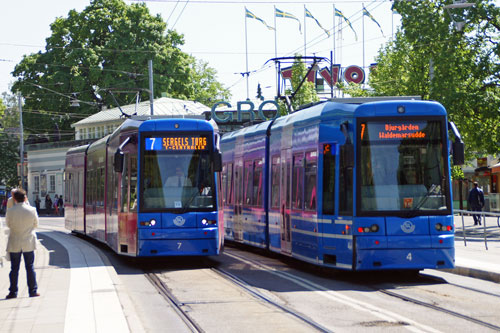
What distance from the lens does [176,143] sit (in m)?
17.8

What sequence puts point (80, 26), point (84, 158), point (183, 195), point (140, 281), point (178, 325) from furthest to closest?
1. point (80, 26)
2. point (84, 158)
3. point (183, 195)
4. point (140, 281)
5. point (178, 325)

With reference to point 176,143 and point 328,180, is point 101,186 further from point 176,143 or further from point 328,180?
point 328,180

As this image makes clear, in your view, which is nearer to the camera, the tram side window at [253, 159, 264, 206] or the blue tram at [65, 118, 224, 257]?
the blue tram at [65, 118, 224, 257]

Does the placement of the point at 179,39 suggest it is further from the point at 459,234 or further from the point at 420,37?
the point at 459,234

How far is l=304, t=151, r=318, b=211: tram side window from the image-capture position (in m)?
15.8

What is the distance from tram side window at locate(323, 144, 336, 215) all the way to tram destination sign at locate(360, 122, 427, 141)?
72 centimetres

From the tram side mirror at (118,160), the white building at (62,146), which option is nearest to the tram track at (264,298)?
the tram side mirror at (118,160)

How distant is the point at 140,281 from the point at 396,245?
4.67m

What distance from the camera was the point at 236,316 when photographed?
36.2ft


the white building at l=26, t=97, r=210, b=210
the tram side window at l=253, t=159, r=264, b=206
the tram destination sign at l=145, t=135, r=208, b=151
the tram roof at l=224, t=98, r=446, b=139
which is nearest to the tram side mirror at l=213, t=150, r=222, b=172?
the tram destination sign at l=145, t=135, r=208, b=151

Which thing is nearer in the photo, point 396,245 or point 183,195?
point 396,245

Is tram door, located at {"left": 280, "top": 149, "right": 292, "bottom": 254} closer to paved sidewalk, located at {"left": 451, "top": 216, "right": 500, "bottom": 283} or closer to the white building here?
paved sidewalk, located at {"left": 451, "top": 216, "right": 500, "bottom": 283}

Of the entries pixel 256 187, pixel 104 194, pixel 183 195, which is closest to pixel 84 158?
pixel 104 194

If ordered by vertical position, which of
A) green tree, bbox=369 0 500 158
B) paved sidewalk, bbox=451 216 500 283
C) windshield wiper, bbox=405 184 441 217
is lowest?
paved sidewalk, bbox=451 216 500 283
